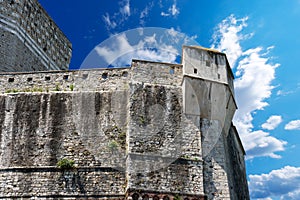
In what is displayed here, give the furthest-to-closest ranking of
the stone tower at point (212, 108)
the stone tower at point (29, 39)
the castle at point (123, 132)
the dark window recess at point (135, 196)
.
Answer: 1. the stone tower at point (29, 39)
2. the stone tower at point (212, 108)
3. the castle at point (123, 132)
4. the dark window recess at point (135, 196)

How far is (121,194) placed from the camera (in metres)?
16.1

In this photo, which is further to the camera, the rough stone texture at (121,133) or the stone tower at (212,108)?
the stone tower at (212,108)

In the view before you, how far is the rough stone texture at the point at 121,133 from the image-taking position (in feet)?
53.2

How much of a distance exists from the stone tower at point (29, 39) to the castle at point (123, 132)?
11.7ft

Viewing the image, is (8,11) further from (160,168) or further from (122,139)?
(160,168)

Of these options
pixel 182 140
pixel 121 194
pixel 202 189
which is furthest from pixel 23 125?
pixel 202 189

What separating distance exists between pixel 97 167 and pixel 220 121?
18.1ft

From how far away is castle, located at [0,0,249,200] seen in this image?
53.2 feet

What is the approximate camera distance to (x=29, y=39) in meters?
23.6

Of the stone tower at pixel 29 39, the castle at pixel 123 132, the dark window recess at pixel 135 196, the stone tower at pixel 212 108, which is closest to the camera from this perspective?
the dark window recess at pixel 135 196

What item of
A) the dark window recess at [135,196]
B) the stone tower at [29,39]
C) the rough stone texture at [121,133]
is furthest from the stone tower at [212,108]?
the stone tower at [29,39]

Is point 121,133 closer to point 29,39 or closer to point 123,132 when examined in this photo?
point 123,132

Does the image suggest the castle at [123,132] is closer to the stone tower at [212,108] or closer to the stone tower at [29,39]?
the stone tower at [212,108]

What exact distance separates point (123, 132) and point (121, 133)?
0.09 meters
